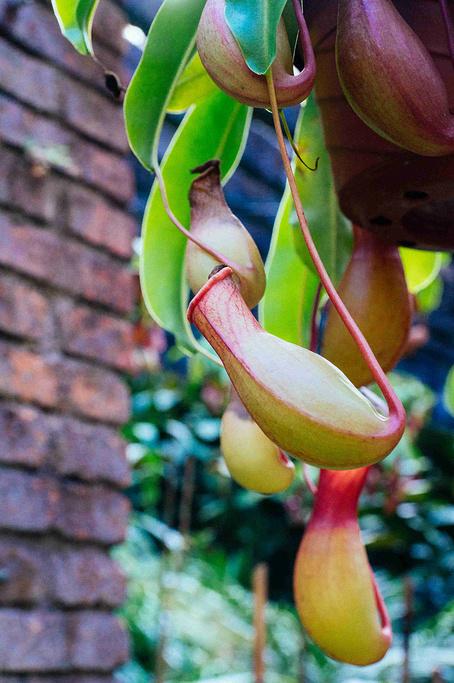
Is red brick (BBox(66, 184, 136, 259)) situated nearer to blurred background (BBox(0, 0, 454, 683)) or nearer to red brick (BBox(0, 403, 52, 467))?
blurred background (BBox(0, 0, 454, 683))

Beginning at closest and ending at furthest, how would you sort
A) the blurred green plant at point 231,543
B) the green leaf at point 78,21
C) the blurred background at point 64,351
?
1. the green leaf at point 78,21
2. the blurred background at point 64,351
3. the blurred green plant at point 231,543

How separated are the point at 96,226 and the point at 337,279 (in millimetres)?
642

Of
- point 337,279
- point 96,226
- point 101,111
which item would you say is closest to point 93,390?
point 96,226

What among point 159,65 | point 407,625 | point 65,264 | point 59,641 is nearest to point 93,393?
point 65,264

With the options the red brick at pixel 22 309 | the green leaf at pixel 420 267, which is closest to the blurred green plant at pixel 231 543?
the red brick at pixel 22 309

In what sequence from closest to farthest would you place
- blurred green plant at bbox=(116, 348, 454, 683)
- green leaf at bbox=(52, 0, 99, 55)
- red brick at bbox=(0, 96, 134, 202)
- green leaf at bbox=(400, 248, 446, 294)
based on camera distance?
green leaf at bbox=(52, 0, 99, 55) → green leaf at bbox=(400, 248, 446, 294) → red brick at bbox=(0, 96, 134, 202) → blurred green plant at bbox=(116, 348, 454, 683)

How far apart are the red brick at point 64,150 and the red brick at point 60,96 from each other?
15 millimetres

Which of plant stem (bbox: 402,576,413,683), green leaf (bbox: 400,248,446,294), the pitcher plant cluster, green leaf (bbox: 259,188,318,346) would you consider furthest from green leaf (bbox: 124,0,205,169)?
plant stem (bbox: 402,576,413,683)

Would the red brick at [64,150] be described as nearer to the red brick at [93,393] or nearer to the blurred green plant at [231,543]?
the red brick at [93,393]

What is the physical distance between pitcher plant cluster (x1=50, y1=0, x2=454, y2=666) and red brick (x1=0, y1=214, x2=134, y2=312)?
0.53 metres

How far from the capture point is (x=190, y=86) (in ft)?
1.39

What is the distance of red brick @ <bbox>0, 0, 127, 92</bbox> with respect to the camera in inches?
39.5

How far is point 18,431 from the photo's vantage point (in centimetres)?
89

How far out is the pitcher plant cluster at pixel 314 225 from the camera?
0.25m
